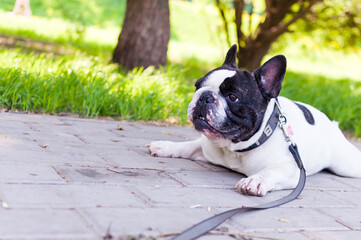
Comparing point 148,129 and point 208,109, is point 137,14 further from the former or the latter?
point 208,109

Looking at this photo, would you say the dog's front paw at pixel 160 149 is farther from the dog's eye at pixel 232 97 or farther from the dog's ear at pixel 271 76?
the dog's ear at pixel 271 76

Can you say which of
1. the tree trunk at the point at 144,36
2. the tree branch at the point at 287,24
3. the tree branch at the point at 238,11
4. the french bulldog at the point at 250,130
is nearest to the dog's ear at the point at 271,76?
the french bulldog at the point at 250,130

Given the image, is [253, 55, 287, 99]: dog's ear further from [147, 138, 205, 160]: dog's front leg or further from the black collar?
[147, 138, 205, 160]: dog's front leg

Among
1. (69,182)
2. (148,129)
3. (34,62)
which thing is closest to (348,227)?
(69,182)

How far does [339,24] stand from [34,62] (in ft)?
22.3

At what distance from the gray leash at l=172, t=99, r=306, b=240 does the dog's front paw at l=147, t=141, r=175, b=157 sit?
0.83 m

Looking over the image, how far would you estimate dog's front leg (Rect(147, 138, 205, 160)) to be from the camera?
3424 mm

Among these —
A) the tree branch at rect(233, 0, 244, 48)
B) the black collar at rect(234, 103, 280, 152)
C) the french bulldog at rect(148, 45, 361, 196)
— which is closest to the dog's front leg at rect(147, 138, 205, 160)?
the french bulldog at rect(148, 45, 361, 196)

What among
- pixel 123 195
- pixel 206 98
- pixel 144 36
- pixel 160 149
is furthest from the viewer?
pixel 144 36

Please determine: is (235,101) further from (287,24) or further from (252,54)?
(252,54)

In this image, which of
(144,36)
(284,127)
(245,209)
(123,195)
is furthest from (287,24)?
(123,195)

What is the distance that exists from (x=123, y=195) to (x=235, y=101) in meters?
0.93

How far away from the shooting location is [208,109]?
286cm

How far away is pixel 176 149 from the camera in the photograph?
3488 millimetres
